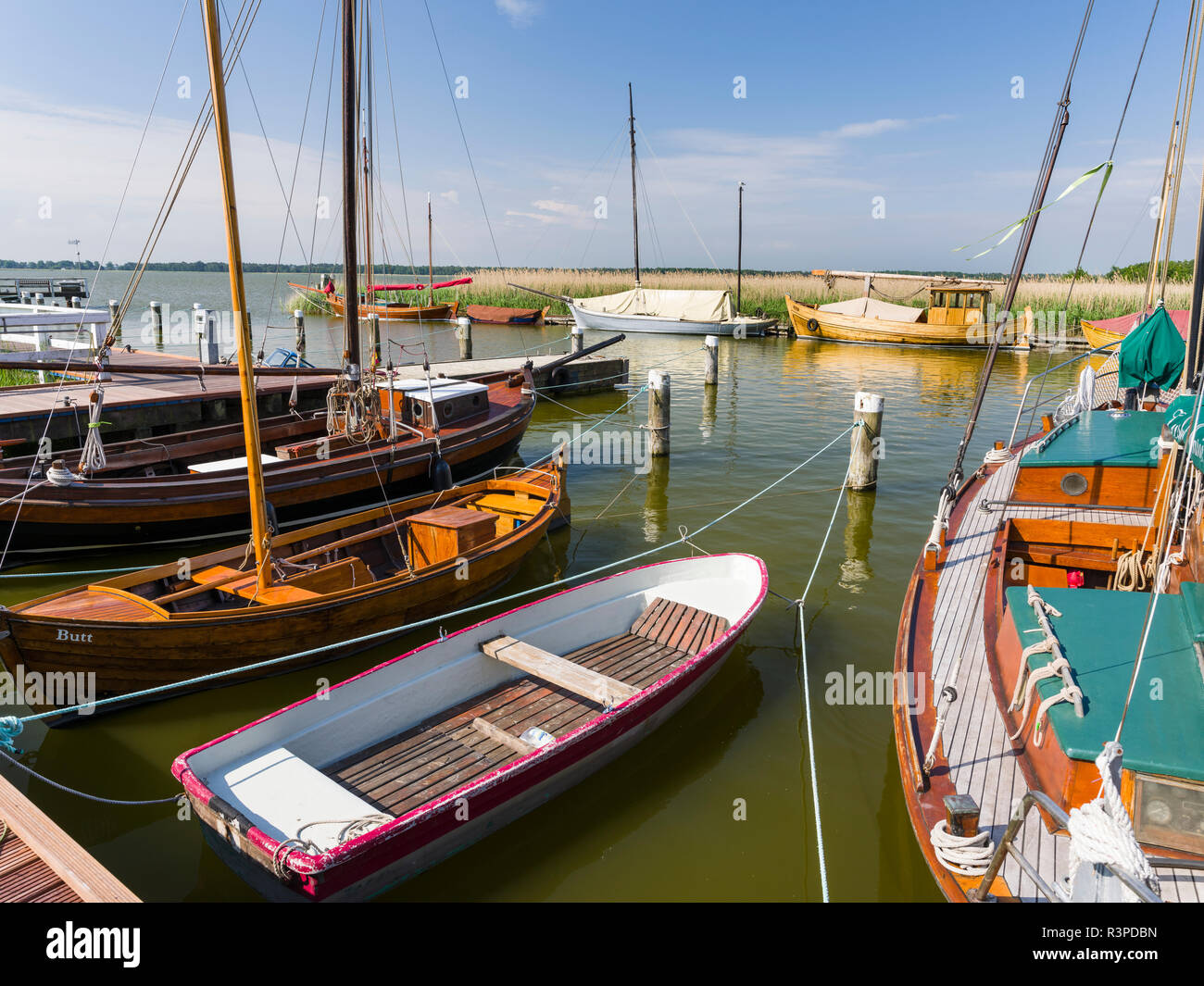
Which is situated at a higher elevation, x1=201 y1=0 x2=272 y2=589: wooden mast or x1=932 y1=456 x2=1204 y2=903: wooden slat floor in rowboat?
x1=201 y1=0 x2=272 y2=589: wooden mast

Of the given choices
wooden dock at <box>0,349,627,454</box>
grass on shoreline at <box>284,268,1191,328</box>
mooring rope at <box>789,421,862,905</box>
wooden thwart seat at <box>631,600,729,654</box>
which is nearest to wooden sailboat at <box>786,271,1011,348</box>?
grass on shoreline at <box>284,268,1191,328</box>

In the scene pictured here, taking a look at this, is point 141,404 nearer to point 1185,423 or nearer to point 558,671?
point 558,671

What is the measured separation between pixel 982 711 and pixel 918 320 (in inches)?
1602

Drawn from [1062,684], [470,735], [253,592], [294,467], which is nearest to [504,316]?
[294,467]

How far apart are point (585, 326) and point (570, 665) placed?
4421 centimetres

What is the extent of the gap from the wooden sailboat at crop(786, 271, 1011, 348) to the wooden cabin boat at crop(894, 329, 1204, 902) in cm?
3410

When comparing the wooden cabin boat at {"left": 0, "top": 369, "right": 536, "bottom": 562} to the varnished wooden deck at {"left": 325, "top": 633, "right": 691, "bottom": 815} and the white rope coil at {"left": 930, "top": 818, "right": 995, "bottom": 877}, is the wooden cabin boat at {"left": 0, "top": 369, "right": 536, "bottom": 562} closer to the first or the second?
the varnished wooden deck at {"left": 325, "top": 633, "right": 691, "bottom": 815}

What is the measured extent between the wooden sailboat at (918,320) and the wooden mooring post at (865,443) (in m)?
28.2

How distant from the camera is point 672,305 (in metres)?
47.6

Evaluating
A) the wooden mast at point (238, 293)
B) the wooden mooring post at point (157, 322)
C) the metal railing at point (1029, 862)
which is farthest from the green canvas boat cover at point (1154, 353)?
the wooden mooring post at point (157, 322)

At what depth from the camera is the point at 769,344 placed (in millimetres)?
43938

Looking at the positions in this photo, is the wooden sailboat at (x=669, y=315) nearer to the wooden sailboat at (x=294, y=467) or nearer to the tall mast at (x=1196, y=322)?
the wooden sailboat at (x=294, y=467)

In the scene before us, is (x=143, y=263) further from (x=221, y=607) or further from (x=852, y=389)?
(x=852, y=389)

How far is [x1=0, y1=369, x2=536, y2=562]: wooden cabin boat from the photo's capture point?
1165cm
